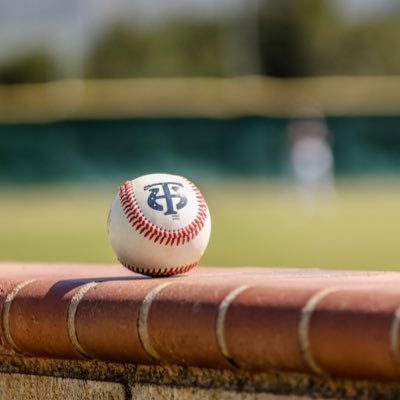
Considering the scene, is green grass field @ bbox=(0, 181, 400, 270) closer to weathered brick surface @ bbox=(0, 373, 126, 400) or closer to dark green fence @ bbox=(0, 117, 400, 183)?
dark green fence @ bbox=(0, 117, 400, 183)

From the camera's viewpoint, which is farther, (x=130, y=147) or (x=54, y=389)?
(x=130, y=147)

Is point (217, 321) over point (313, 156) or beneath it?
over

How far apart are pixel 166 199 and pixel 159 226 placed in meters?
0.08

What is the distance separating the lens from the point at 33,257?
1091 centimetres

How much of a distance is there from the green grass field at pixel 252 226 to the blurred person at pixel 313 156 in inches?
12.3

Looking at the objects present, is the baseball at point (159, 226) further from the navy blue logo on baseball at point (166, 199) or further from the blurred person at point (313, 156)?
the blurred person at point (313, 156)

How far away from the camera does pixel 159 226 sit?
267 cm

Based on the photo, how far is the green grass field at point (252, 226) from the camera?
10.5m

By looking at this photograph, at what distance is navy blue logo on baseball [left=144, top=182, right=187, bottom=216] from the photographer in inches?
106

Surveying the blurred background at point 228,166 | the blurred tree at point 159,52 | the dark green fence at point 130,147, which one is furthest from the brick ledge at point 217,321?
the blurred tree at point 159,52

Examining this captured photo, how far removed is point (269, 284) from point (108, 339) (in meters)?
0.33

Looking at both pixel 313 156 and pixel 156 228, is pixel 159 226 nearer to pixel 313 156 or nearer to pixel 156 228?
pixel 156 228

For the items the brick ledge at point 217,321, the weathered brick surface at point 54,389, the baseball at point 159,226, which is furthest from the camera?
the baseball at point 159,226

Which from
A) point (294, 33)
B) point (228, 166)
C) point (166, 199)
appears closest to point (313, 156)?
point (228, 166)
